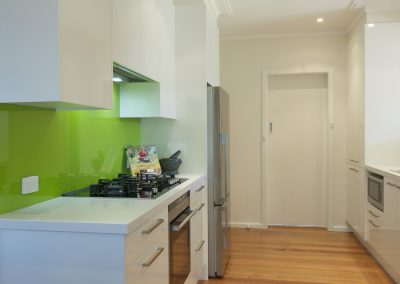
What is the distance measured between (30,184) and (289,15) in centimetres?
333

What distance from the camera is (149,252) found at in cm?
174

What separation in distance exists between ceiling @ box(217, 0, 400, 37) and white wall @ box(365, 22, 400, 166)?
341 mm

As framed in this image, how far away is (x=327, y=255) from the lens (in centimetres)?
385

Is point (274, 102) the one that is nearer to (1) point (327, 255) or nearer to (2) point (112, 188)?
(1) point (327, 255)

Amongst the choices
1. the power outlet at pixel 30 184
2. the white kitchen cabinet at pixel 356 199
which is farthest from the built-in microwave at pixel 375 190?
the power outlet at pixel 30 184

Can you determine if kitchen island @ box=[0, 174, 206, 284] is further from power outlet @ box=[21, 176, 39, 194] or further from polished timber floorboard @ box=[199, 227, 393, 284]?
polished timber floorboard @ box=[199, 227, 393, 284]

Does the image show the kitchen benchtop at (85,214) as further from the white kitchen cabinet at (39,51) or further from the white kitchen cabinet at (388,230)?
the white kitchen cabinet at (388,230)

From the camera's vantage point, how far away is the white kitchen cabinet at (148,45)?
83.3 inches

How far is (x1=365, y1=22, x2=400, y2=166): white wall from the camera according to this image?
379cm

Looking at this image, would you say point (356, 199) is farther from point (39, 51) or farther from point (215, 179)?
point (39, 51)

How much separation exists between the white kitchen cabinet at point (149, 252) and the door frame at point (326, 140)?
304 centimetres

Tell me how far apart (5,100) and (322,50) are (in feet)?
13.5

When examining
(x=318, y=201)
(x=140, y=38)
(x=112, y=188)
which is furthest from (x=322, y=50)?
(x=112, y=188)

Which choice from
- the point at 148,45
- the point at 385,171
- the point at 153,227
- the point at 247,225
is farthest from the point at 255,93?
the point at 153,227
